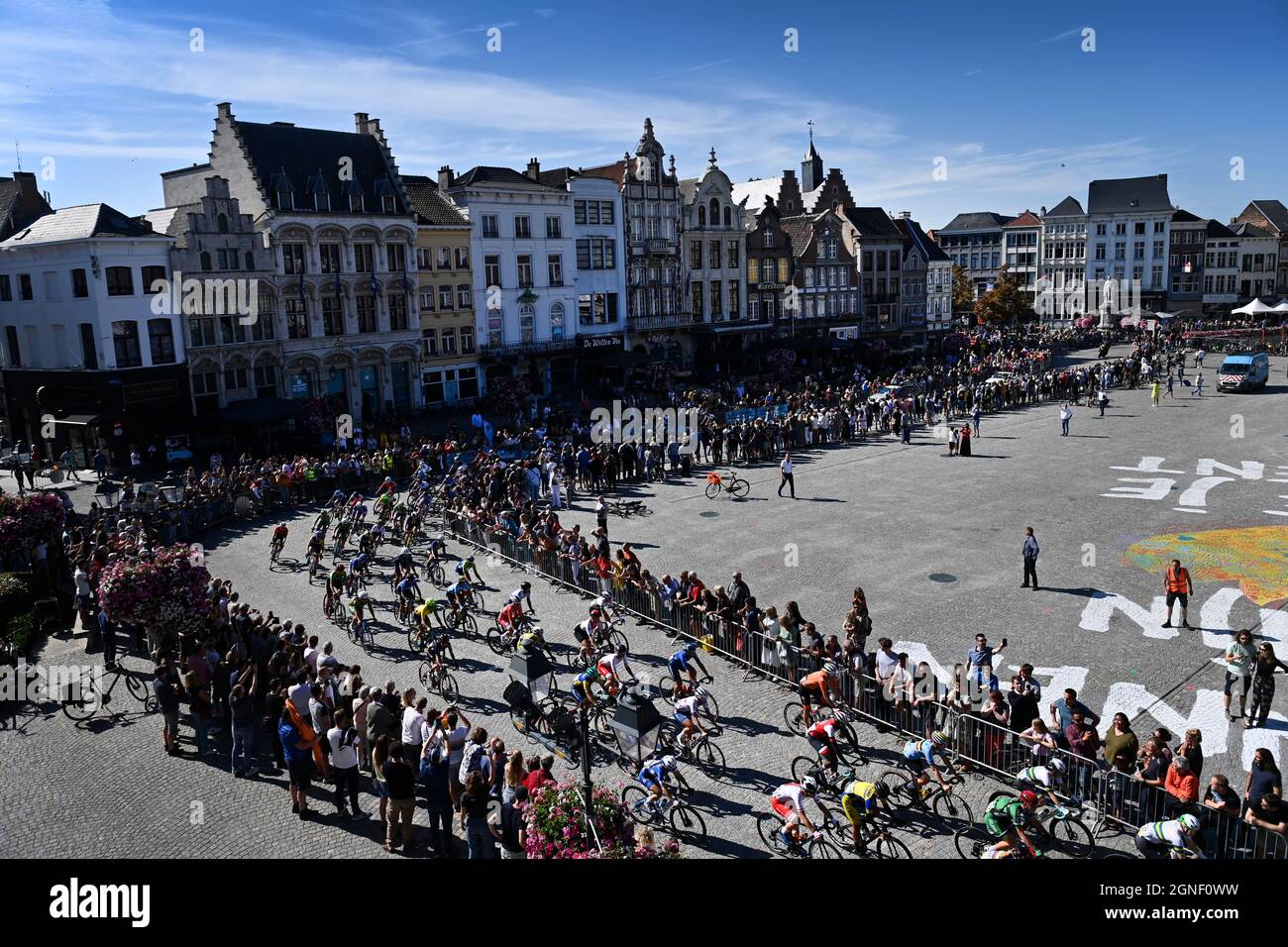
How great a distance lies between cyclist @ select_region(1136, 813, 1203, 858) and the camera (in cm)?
1102

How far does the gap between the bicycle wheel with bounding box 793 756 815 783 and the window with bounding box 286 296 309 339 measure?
4042 cm

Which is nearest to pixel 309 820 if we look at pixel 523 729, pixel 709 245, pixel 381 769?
pixel 381 769

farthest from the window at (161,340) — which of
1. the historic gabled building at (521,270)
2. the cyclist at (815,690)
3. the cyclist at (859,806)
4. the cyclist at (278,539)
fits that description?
the cyclist at (859,806)

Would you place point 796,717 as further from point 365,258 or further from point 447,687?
point 365,258

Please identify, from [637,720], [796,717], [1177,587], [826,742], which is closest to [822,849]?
[826,742]

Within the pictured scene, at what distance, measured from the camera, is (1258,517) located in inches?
1097

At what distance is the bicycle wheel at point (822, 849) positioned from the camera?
1203 centimetres

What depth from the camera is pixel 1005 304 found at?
346 feet

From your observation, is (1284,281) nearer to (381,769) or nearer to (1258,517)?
(1258,517)

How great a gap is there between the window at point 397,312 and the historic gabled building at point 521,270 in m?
5.18

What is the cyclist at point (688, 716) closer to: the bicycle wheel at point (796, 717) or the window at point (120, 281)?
the bicycle wheel at point (796, 717)

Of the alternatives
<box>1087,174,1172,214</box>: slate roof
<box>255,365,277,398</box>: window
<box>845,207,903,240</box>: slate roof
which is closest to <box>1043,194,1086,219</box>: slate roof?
<box>1087,174,1172,214</box>: slate roof

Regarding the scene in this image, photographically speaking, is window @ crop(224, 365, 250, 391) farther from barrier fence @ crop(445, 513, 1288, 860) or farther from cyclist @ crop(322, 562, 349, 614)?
barrier fence @ crop(445, 513, 1288, 860)

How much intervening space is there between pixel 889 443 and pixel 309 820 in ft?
115
